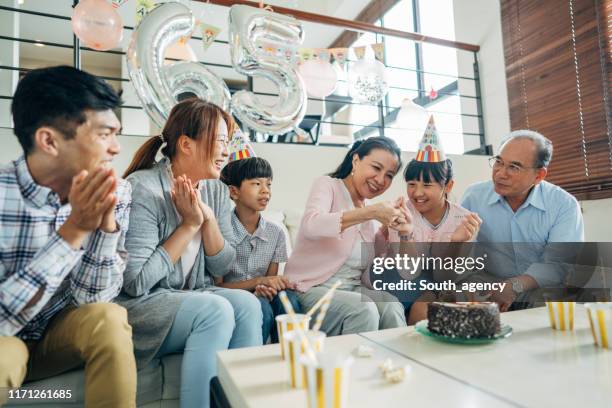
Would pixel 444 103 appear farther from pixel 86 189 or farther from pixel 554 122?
pixel 86 189

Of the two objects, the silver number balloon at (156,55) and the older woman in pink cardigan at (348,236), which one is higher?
the silver number balloon at (156,55)

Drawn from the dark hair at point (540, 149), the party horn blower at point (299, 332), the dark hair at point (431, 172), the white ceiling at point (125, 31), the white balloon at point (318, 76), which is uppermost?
the white ceiling at point (125, 31)

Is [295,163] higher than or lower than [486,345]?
higher

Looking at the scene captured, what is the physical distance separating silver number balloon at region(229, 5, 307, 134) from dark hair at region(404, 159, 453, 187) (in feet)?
1.69

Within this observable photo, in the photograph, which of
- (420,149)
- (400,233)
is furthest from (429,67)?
(400,233)

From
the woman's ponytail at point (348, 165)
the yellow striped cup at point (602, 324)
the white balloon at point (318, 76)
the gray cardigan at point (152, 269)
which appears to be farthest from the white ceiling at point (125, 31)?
the yellow striped cup at point (602, 324)

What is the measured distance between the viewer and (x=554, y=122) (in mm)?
2494

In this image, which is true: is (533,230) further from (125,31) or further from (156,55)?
(125,31)

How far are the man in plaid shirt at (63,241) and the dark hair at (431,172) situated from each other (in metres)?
1.08

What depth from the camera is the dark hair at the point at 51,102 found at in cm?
81

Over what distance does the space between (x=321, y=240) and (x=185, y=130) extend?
24.0 inches

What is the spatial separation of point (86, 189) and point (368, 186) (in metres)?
0.98

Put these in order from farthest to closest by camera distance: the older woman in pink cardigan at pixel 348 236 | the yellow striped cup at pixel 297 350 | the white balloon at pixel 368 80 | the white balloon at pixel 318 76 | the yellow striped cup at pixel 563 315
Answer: the white balloon at pixel 368 80
the white balloon at pixel 318 76
the older woman in pink cardigan at pixel 348 236
the yellow striped cup at pixel 563 315
the yellow striped cup at pixel 297 350

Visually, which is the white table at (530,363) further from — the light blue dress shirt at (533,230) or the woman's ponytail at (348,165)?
the woman's ponytail at (348,165)
